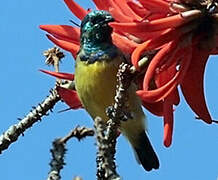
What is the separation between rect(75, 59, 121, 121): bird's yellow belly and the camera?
10.7ft

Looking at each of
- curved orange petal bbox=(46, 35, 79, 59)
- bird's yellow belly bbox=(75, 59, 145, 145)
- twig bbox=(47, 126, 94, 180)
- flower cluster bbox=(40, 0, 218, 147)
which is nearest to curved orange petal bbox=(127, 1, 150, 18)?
flower cluster bbox=(40, 0, 218, 147)

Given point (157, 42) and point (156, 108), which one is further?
point (156, 108)

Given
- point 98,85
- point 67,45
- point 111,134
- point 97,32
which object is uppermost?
point 97,32

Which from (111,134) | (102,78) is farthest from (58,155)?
(102,78)

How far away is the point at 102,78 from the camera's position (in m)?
3.33

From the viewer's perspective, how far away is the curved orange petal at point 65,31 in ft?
8.44

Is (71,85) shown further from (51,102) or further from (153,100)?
(153,100)

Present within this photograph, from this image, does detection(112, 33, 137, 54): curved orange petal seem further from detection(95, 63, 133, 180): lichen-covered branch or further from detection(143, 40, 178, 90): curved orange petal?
detection(95, 63, 133, 180): lichen-covered branch

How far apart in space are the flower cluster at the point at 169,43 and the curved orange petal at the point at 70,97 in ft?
0.05

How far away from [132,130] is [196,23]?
1.36 meters

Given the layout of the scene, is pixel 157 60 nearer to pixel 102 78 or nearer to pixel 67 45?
pixel 67 45

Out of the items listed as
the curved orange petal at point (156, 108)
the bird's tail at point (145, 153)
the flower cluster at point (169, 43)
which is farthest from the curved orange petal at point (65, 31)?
the bird's tail at point (145, 153)

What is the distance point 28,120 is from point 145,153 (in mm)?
1320

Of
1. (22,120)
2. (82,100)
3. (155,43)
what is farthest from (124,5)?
(82,100)
